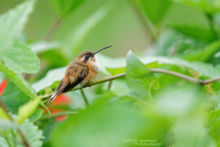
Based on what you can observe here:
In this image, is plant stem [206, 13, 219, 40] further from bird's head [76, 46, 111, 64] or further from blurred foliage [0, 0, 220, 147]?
bird's head [76, 46, 111, 64]

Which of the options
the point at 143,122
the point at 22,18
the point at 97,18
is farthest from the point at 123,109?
the point at 97,18

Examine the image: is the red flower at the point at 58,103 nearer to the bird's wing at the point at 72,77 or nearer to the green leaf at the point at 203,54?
the bird's wing at the point at 72,77

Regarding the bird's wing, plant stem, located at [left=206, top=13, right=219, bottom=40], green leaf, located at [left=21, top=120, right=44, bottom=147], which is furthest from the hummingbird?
plant stem, located at [left=206, top=13, right=219, bottom=40]

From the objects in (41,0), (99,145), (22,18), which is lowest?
(41,0)

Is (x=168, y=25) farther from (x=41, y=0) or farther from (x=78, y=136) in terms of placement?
(x=41, y=0)

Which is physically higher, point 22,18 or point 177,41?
point 22,18

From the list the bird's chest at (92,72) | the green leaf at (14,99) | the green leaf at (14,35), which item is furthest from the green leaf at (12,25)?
the bird's chest at (92,72)

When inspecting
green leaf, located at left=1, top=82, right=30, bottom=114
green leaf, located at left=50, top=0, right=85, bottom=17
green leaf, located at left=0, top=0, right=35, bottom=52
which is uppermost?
green leaf, located at left=0, top=0, right=35, bottom=52
